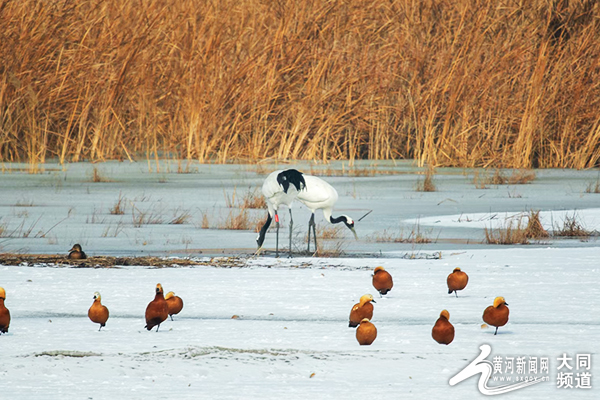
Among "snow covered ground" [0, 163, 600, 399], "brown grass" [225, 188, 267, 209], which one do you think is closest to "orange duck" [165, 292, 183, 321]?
"snow covered ground" [0, 163, 600, 399]

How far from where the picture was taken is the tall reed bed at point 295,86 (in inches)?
519

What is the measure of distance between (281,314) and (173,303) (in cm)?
48

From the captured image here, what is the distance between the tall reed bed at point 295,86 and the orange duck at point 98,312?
350 inches

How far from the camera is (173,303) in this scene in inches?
165

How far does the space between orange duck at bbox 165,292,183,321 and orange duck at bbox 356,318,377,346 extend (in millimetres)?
816

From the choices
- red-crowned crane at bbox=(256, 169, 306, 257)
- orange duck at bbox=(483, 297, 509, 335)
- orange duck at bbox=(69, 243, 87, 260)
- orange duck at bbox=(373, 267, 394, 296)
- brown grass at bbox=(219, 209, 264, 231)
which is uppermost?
red-crowned crane at bbox=(256, 169, 306, 257)

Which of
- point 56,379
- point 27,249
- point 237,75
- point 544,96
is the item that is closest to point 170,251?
point 27,249

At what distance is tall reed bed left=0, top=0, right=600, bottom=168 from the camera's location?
1318 centimetres

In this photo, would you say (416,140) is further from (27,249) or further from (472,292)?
(472,292)

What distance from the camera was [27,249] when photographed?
21.1 ft

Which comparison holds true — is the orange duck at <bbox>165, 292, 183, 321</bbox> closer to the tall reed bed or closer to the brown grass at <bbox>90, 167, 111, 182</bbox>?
the brown grass at <bbox>90, 167, 111, 182</bbox>

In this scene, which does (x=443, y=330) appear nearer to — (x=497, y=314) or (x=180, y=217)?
(x=497, y=314)

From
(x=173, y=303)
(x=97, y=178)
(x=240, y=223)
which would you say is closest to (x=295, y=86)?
(x=97, y=178)

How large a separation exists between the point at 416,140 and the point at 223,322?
10189 mm
